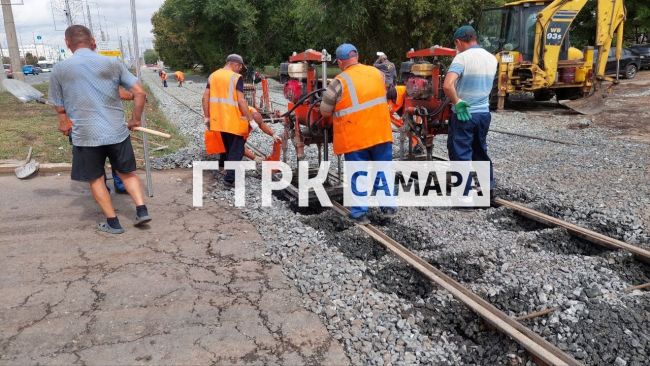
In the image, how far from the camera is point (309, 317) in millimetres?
3383

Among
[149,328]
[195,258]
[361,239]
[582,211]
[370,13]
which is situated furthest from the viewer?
[370,13]

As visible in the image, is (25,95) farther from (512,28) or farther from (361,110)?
(512,28)

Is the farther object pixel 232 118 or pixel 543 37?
pixel 543 37

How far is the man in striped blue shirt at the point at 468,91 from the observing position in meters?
5.35

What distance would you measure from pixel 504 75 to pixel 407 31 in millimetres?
9411

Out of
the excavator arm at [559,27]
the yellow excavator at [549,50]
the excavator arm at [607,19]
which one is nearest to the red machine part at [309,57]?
the yellow excavator at [549,50]

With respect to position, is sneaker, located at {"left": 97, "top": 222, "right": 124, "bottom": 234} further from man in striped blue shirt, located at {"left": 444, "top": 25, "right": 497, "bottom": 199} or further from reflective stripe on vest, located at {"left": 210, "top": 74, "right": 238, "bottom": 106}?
man in striped blue shirt, located at {"left": 444, "top": 25, "right": 497, "bottom": 199}

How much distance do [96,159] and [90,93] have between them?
0.62 meters

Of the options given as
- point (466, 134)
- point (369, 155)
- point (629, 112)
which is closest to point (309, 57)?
point (369, 155)

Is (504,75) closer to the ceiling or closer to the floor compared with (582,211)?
closer to the ceiling

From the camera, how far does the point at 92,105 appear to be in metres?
4.64

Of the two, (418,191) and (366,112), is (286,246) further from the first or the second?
(418,191)

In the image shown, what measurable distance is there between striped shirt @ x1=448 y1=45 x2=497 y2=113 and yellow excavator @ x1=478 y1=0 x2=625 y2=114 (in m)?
9.00

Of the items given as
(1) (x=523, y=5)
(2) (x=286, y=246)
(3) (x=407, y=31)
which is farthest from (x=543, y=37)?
(2) (x=286, y=246)
